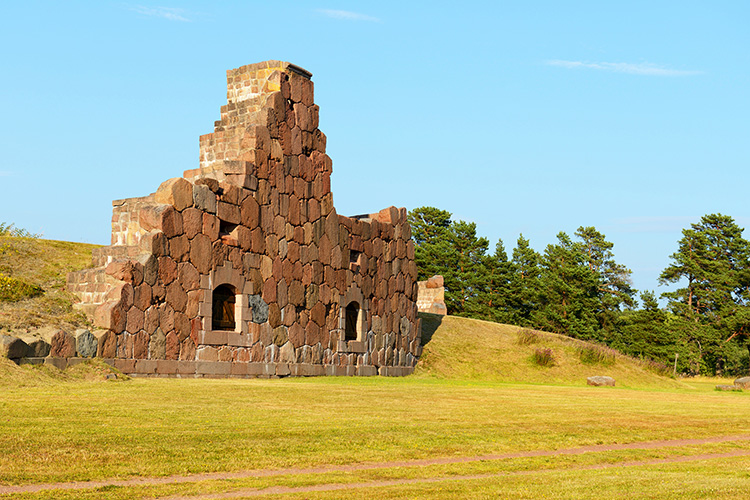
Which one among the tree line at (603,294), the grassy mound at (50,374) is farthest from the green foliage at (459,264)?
the grassy mound at (50,374)

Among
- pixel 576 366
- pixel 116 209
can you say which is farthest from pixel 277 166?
pixel 576 366

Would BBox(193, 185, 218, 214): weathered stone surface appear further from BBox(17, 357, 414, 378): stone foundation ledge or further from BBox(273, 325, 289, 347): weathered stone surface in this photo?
BBox(273, 325, 289, 347): weathered stone surface

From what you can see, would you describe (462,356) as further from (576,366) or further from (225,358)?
(225,358)

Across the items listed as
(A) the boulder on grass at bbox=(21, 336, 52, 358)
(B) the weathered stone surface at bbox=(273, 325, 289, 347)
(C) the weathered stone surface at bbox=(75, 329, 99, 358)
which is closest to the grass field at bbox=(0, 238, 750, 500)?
(C) the weathered stone surface at bbox=(75, 329, 99, 358)

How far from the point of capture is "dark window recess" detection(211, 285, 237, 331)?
71.5 ft

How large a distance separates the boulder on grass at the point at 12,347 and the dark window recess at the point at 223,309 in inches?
237

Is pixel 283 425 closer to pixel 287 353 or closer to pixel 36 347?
pixel 36 347

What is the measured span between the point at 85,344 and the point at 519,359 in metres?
17.1

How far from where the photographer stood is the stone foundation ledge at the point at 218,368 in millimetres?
18234

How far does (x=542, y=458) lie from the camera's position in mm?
10609

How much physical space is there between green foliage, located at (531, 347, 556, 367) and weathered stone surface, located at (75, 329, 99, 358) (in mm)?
16977

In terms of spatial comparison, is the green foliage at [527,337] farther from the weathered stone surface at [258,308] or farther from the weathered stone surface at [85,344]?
the weathered stone surface at [85,344]

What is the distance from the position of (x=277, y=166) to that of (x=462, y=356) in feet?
35.2

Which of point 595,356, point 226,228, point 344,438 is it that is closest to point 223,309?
point 226,228
